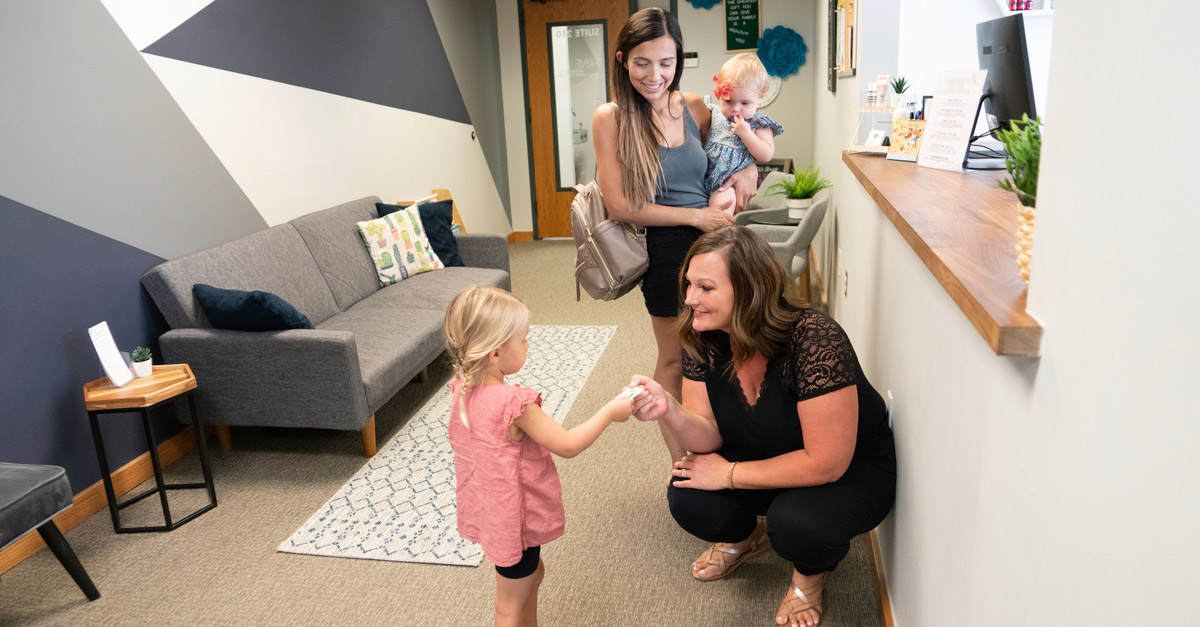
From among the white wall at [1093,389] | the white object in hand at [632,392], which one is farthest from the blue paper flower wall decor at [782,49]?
the white wall at [1093,389]

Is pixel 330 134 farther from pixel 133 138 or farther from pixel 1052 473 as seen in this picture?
pixel 1052 473

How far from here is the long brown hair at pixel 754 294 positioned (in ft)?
5.89

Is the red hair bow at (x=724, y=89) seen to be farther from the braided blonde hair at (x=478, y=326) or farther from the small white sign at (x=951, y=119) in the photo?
the braided blonde hair at (x=478, y=326)

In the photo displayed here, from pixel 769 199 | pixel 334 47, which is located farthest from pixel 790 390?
pixel 769 199

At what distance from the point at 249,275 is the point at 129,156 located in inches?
24.8

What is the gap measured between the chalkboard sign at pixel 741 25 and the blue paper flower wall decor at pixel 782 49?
0.28 ft

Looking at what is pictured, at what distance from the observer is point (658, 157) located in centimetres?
226

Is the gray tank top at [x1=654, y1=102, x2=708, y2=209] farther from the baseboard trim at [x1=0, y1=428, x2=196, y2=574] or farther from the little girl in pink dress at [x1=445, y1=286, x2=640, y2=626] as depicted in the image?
the baseboard trim at [x1=0, y1=428, x2=196, y2=574]

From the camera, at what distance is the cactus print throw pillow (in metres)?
4.23

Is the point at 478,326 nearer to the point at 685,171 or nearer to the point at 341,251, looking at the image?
the point at 685,171

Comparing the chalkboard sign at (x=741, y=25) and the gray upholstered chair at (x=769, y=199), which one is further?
the chalkboard sign at (x=741, y=25)

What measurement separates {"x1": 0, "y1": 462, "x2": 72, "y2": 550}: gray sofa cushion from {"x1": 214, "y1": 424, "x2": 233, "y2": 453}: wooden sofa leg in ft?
3.17

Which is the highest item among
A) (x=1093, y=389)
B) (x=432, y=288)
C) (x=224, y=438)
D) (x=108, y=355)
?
(x=1093, y=389)

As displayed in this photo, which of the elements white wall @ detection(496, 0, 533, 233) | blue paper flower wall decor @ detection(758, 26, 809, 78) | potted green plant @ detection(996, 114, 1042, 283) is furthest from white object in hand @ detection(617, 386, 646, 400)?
white wall @ detection(496, 0, 533, 233)
